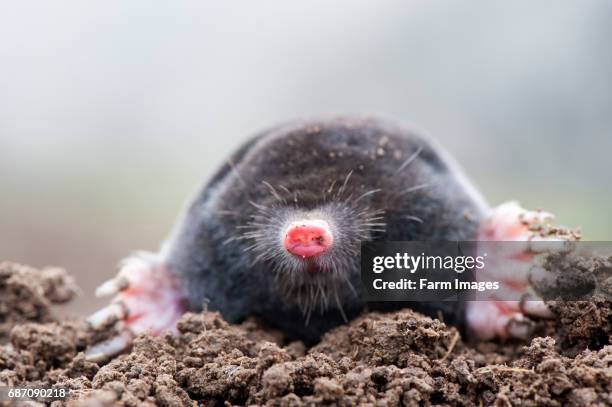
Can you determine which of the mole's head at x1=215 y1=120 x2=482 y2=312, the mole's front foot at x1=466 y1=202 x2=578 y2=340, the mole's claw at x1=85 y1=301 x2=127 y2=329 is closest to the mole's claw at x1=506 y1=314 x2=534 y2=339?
the mole's front foot at x1=466 y1=202 x2=578 y2=340

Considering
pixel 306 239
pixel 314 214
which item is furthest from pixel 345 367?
pixel 314 214

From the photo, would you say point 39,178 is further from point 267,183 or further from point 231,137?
point 267,183

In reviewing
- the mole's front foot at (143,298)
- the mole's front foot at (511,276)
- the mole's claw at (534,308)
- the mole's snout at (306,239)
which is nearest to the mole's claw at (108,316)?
the mole's front foot at (143,298)

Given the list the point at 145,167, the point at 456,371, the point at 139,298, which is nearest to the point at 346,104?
the point at 145,167

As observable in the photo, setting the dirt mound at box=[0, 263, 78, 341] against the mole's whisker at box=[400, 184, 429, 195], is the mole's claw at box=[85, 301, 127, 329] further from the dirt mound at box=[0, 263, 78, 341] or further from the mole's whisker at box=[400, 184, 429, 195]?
the mole's whisker at box=[400, 184, 429, 195]

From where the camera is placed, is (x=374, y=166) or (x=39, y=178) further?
(x=39, y=178)
